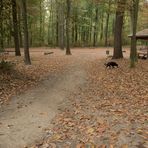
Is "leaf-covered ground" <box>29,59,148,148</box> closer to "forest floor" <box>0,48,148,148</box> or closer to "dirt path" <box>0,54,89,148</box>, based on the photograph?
"forest floor" <box>0,48,148,148</box>

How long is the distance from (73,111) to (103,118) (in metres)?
1.12

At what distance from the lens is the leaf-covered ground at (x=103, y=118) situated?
18.0 ft

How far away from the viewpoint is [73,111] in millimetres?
7742

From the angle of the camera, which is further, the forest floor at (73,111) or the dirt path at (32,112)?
the dirt path at (32,112)

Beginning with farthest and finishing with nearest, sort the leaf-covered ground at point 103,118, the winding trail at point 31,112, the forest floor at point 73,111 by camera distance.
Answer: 1. the winding trail at point 31,112
2. the forest floor at point 73,111
3. the leaf-covered ground at point 103,118

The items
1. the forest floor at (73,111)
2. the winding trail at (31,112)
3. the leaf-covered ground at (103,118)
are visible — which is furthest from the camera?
the winding trail at (31,112)

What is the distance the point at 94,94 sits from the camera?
32.6 ft

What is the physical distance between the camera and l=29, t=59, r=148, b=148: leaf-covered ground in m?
5.49

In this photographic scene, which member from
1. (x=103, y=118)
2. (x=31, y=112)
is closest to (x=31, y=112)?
(x=31, y=112)

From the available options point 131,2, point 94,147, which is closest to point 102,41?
point 131,2

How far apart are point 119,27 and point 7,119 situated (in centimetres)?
1583

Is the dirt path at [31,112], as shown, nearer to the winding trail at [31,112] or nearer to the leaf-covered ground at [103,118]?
the winding trail at [31,112]

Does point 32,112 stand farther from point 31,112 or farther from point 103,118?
point 103,118

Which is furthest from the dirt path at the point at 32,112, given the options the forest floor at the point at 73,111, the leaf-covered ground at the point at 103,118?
the leaf-covered ground at the point at 103,118
